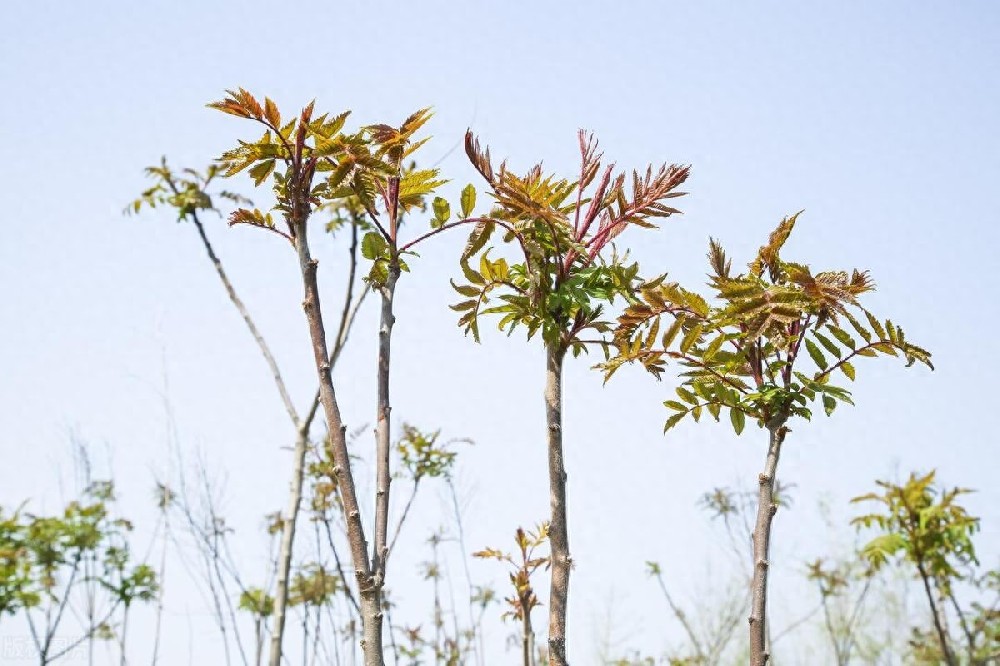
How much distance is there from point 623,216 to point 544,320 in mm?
332

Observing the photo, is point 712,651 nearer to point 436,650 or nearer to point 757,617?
point 436,650

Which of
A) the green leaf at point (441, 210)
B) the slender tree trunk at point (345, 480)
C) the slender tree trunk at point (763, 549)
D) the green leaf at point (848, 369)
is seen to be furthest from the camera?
the green leaf at point (848, 369)

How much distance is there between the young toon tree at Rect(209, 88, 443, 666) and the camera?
1641 mm

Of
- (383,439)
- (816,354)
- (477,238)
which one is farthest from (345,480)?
(816,354)

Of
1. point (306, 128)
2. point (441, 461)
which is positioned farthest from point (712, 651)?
point (306, 128)

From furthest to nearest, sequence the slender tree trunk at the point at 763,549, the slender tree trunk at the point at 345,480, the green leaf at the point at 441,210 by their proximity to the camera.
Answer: the green leaf at the point at 441,210 → the slender tree trunk at the point at 763,549 → the slender tree trunk at the point at 345,480

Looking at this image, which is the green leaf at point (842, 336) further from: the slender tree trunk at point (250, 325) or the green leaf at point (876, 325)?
the slender tree trunk at point (250, 325)

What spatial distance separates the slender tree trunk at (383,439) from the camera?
5.45 ft

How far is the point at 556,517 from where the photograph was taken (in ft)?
5.90

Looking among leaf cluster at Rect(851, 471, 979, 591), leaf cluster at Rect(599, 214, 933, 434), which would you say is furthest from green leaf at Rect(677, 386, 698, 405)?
leaf cluster at Rect(851, 471, 979, 591)

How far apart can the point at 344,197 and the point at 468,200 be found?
27 centimetres

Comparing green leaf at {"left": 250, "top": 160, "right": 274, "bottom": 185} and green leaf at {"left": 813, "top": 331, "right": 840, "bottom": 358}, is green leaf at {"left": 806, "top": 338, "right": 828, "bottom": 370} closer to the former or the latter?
green leaf at {"left": 813, "top": 331, "right": 840, "bottom": 358}

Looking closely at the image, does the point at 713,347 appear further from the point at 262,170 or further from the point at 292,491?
the point at 292,491

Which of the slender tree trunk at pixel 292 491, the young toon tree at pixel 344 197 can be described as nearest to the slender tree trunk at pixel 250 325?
the slender tree trunk at pixel 292 491
